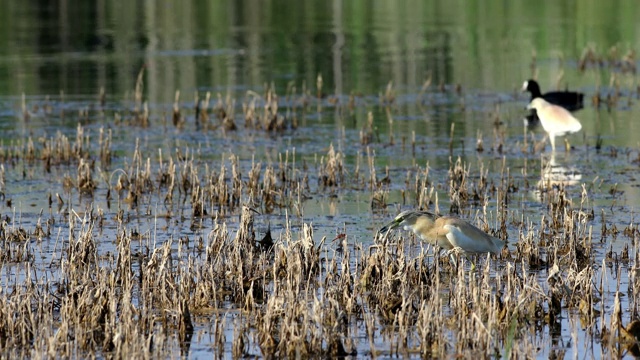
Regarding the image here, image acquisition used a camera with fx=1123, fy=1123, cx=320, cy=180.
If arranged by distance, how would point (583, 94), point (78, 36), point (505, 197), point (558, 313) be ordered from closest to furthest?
point (558, 313) → point (505, 197) → point (583, 94) → point (78, 36)

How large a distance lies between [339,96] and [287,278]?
14663 mm

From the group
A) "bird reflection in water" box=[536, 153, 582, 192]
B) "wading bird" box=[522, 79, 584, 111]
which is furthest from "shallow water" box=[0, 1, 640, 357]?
"wading bird" box=[522, 79, 584, 111]

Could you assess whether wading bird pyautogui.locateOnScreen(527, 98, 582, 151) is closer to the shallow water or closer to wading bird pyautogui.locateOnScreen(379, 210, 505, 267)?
the shallow water

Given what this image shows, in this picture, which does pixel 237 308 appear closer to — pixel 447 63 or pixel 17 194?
pixel 17 194

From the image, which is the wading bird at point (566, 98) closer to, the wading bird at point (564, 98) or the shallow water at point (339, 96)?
the wading bird at point (564, 98)

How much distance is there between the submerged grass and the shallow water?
119 millimetres

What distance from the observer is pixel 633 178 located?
15.0 metres

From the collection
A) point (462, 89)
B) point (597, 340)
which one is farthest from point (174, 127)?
point (597, 340)

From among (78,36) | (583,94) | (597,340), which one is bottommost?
(597,340)

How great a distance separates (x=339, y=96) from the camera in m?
23.4

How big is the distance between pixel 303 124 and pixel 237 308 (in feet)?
36.8

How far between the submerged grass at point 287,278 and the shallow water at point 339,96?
4.7 inches

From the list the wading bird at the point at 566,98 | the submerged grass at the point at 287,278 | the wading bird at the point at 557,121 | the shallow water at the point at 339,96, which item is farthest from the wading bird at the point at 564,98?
the submerged grass at the point at 287,278

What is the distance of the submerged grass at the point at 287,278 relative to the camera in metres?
7.81
